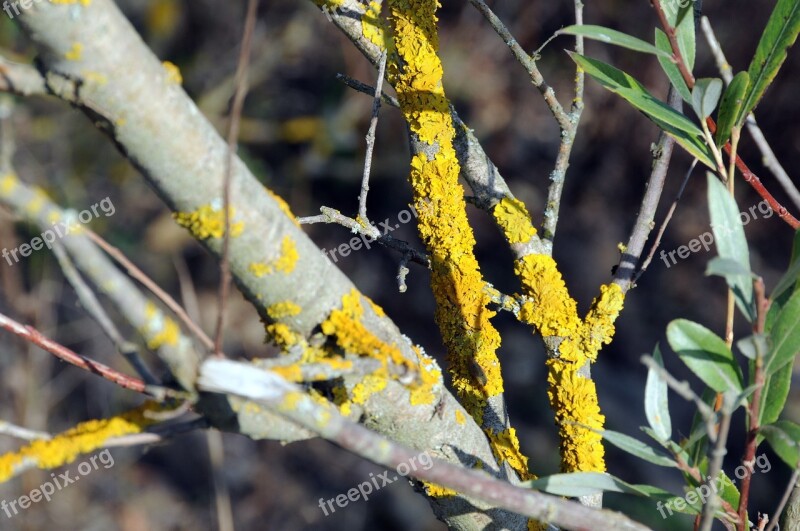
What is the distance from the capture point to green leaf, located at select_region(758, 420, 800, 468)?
601mm

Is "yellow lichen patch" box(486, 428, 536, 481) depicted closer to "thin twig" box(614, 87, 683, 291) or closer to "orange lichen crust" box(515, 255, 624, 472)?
"orange lichen crust" box(515, 255, 624, 472)

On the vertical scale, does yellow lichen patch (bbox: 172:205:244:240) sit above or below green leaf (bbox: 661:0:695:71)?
below

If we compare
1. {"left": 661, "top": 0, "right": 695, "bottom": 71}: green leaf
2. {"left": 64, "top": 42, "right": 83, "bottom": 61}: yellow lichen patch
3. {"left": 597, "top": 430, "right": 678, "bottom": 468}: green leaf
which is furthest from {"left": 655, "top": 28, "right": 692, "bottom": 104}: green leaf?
{"left": 64, "top": 42, "right": 83, "bottom": 61}: yellow lichen patch

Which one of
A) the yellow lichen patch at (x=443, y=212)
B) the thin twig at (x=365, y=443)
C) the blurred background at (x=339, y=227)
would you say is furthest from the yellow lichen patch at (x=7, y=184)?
the blurred background at (x=339, y=227)

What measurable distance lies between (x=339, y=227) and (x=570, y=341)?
2.50 meters

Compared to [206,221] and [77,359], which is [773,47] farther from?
[77,359]

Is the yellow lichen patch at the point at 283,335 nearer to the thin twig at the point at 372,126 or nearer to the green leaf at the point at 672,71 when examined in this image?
the thin twig at the point at 372,126

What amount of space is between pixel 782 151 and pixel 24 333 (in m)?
3.27

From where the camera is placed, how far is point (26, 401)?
2.52 m

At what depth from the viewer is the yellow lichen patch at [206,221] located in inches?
22.9

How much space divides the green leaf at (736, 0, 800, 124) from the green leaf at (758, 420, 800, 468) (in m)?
0.32

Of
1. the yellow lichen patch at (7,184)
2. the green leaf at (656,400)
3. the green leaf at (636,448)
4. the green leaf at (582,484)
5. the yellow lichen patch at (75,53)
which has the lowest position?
the green leaf at (582,484)

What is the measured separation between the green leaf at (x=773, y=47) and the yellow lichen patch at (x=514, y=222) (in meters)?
0.32

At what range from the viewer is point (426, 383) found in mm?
750
